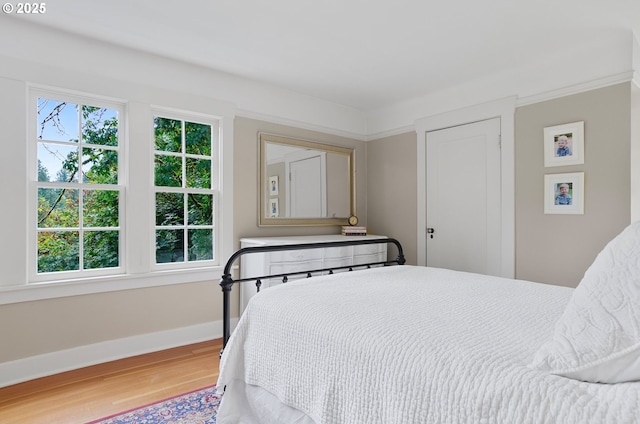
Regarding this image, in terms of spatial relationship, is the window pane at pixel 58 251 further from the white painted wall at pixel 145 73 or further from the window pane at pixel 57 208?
the white painted wall at pixel 145 73

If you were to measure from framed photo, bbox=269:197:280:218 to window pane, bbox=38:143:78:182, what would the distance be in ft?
5.59

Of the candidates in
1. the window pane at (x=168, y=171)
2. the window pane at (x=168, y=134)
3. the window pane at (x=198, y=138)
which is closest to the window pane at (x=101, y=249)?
the window pane at (x=168, y=171)

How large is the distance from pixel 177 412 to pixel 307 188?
2588 mm

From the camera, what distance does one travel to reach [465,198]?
12.3 ft

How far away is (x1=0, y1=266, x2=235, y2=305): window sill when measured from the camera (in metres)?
2.54

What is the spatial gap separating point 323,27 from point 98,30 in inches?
62.8

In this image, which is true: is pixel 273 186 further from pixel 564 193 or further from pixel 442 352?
Result: pixel 442 352

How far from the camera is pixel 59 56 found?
2684mm

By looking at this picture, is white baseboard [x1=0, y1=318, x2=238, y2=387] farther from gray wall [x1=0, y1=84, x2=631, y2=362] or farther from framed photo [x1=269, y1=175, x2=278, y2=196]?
framed photo [x1=269, y1=175, x2=278, y2=196]

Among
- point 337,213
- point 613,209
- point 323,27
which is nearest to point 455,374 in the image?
point 323,27

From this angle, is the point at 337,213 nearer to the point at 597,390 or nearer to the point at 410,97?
the point at 410,97

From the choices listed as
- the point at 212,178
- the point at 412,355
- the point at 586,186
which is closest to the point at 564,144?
the point at 586,186

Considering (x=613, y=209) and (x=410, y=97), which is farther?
(x=410, y=97)

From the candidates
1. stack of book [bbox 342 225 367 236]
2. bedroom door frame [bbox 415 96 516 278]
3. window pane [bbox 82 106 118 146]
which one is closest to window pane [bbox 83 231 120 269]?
window pane [bbox 82 106 118 146]
